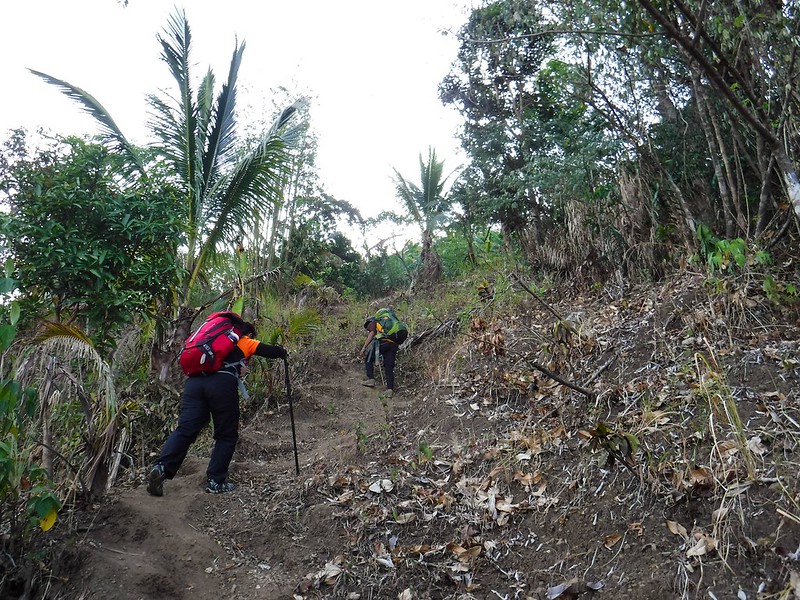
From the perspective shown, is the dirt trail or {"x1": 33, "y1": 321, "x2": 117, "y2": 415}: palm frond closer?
the dirt trail

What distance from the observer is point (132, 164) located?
21.5 feet

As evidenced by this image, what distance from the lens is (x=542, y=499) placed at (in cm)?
386

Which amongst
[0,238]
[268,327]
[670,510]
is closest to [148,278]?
[0,238]

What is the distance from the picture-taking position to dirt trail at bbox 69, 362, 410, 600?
3.19m

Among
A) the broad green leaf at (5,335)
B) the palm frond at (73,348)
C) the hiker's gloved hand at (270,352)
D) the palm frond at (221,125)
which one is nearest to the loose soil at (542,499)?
the palm frond at (73,348)

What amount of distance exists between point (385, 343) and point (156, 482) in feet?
15.7

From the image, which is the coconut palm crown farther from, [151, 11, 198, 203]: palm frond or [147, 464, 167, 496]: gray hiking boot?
[147, 464, 167, 496]: gray hiking boot

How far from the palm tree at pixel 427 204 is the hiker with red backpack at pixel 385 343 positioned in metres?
6.03

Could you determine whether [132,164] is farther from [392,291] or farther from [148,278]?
[392,291]

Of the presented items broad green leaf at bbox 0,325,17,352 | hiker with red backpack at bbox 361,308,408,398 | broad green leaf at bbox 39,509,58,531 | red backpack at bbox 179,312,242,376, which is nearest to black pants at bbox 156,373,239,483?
red backpack at bbox 179,312,242,376

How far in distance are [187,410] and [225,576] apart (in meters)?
1.59

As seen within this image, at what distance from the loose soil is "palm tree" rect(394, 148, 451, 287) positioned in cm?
959

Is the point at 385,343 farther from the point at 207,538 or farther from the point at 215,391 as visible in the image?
the point at 207,538

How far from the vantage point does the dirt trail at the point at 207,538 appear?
10.5 ft
